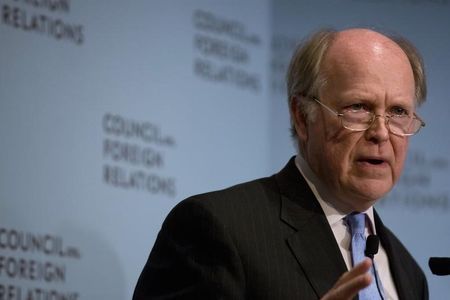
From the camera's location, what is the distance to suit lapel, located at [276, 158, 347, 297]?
3139 mm

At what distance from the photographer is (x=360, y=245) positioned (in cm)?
330

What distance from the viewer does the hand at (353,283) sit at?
2629mm

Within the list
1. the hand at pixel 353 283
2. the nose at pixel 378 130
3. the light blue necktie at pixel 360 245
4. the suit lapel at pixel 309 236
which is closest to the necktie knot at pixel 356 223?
the light blue necktie at pixel 360 245

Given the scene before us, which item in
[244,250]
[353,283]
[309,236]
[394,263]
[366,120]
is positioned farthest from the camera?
[394,263]

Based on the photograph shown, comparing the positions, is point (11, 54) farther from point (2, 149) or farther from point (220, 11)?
point (220, 11)

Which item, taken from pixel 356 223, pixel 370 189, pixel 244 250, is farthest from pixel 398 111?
pixel 244 250

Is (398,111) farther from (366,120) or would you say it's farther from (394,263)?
(394,263)

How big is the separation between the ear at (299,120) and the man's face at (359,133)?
0.09 feet

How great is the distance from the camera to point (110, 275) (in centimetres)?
403

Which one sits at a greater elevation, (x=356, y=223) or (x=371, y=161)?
(x=371, y=161)

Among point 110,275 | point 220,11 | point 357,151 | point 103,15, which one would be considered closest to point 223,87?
point 220,11

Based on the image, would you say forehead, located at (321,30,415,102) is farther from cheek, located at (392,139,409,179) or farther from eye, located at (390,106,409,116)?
cheek, located at (392,139,409,179)

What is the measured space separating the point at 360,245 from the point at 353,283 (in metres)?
0.67

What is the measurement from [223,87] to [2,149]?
1.39 m
